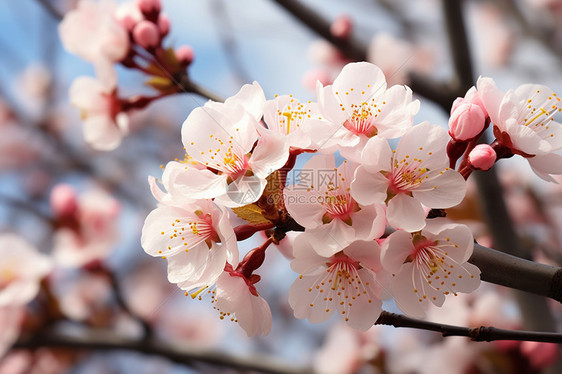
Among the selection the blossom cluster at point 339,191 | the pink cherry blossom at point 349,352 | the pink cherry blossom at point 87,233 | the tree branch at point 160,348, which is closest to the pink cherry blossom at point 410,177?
the blossom cluster at point 339,191

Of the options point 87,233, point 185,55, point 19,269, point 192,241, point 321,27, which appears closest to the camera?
point 192,241

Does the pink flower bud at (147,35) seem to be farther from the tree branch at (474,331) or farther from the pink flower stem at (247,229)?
the tree branch at (474,331)

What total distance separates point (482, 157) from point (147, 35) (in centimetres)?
112

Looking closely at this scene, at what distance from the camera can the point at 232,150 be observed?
912 millimetres

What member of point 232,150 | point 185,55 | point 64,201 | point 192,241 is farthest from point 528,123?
point 64,201

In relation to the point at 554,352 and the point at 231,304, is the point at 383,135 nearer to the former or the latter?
the point at 231,304

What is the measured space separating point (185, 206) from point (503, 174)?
2784mm

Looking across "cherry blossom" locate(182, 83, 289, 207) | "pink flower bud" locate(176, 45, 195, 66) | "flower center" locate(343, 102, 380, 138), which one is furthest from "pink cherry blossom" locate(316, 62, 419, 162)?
"pink flower bud" locate(176, 45, 195, 66)

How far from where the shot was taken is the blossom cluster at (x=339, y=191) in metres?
0.85

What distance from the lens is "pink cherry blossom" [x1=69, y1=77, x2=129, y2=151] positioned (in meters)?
1.77

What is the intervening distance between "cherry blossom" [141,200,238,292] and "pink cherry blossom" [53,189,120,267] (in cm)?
148

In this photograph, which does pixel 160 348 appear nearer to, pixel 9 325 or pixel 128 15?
pixel 9 325

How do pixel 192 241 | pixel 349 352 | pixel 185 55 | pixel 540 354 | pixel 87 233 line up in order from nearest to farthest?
pixel 192 241 → pixel 185 55 → pixel 540 354 → pixel 349 352 → pixel 87 233

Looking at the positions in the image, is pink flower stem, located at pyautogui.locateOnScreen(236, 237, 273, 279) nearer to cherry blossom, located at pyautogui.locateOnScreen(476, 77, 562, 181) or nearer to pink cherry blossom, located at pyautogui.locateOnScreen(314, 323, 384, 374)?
cherry blossom, located at pyautogui.locateOnScreen(476, 77, 562, 181)
